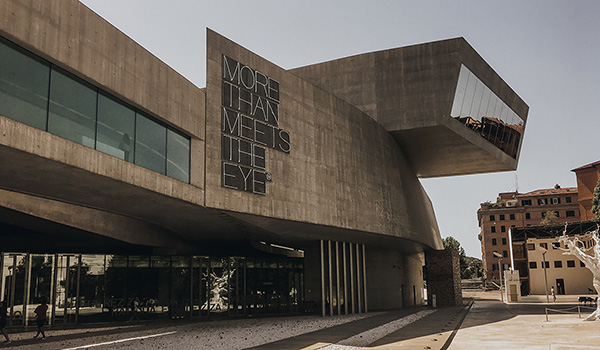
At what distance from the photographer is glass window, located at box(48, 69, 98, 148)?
49.3 feet

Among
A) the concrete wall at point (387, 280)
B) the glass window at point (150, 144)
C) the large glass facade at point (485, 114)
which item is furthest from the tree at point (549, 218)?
the glass window at point (150, 144)

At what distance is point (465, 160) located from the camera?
143 feet

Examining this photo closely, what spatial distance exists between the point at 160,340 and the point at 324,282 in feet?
45.7

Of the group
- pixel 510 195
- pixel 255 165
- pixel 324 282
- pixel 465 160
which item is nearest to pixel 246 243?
pixel 324 282

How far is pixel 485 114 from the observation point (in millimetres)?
39500

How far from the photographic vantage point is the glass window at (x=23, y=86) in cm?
1356

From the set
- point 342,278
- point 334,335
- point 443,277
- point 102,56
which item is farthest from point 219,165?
point 443,277

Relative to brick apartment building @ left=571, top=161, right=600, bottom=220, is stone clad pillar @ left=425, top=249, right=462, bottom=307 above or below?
below

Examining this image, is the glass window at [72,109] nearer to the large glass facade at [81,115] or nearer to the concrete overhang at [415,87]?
the large glass facade at [81,115]

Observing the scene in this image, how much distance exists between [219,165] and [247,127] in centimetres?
292

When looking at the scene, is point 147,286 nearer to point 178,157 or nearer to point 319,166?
point 319,166

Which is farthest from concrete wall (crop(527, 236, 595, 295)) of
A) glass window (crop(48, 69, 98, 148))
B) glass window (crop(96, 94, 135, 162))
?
glass window (crop(48, 69, 98, 148))

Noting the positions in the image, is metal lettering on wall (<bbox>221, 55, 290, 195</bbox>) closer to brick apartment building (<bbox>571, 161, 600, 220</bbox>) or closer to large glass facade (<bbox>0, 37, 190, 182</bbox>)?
large glass facade (<bbox>0, 37, 190, 182</bbox>)

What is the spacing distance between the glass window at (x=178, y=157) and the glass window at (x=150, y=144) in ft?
0.96
